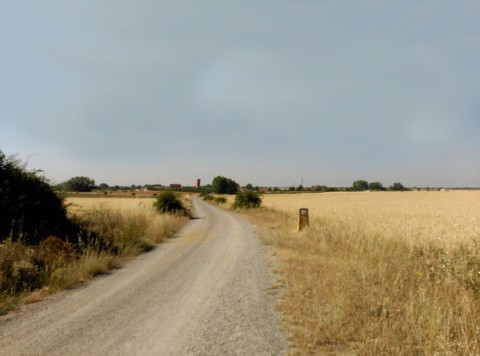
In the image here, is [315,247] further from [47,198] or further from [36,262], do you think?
[47,198]

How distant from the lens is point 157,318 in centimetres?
582

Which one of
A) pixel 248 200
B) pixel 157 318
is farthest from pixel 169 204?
pixel 157 318

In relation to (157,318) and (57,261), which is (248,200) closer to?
(57,261)

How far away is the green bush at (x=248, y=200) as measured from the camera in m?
44.3

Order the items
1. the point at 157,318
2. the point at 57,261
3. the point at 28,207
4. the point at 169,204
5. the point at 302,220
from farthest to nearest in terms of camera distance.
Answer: the point at 169,204, the point at 302,220, the point at 28,207, the point at 57,261, the point at 157,318

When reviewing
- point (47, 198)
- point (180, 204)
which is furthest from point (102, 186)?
point (47, 198)

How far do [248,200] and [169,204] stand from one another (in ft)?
48.6

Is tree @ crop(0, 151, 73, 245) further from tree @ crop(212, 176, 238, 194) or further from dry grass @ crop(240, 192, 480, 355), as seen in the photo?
tree @ crop(212, 176, 238, 194)

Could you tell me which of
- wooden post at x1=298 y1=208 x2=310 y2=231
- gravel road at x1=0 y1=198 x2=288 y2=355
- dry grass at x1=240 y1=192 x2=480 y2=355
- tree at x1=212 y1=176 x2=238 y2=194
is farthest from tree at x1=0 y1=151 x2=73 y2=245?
tree at x1=212 y1=176 x2=238 y2=194

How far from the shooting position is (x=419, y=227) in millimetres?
15234

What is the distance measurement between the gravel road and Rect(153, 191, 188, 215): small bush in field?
2267cm

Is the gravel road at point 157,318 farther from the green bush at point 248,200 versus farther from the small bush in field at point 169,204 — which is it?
the green bush at point 248,200

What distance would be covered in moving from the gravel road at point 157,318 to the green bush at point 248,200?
113 ft

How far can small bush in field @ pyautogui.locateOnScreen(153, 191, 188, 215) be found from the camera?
32.4 m
